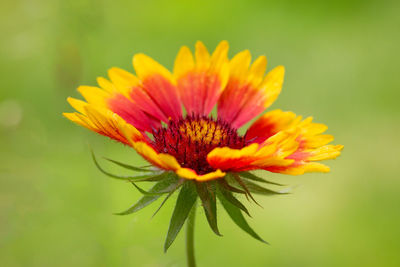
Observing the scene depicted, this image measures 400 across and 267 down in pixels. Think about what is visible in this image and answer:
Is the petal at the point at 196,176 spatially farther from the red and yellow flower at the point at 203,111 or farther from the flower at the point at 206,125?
the red and yellow flower at the point at 203,111

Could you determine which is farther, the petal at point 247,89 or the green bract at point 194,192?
the petal at point 247,89

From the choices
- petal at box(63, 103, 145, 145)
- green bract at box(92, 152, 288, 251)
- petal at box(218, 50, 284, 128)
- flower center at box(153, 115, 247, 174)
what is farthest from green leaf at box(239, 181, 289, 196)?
petal at box(218, 50, 284, 128)

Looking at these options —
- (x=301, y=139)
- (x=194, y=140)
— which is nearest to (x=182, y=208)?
(x=194, y=140)

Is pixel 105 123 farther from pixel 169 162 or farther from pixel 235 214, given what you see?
pixel 235 214

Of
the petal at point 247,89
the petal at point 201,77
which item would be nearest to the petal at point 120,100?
the petal at point 201,77

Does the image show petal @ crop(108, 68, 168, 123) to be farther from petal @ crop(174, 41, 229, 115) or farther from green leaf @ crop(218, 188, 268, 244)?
green leaf @ crop(218, 188, 268, 244)

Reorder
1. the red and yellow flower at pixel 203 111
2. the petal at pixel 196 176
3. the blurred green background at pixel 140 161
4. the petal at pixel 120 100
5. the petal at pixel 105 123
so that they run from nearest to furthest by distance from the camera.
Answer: the petal at pixel 196 176, the petal at pixel 105 123, the red and yellow flower at pixel 203 111, the petal at pixel 120 100, the blurred green background at pixel 140 161

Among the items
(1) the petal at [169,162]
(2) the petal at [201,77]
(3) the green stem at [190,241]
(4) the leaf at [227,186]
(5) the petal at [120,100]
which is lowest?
(3) the green stem at [190,241]
